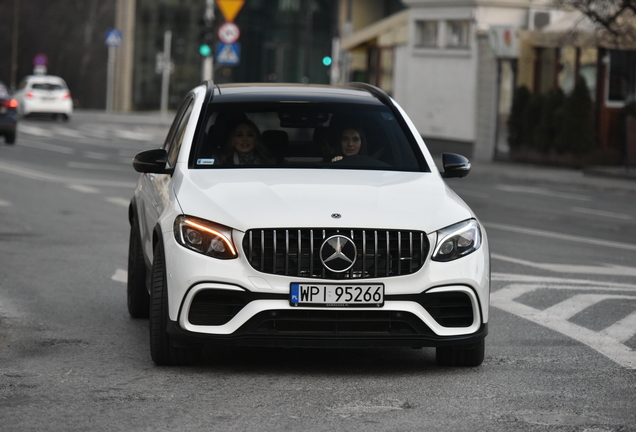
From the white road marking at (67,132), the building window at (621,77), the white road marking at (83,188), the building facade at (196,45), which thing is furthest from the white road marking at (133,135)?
the building facade at (196,45)

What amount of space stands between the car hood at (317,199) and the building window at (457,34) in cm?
3103

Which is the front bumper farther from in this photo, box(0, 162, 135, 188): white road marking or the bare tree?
the bare tree

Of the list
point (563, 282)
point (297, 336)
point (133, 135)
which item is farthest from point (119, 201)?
point (133, 135)

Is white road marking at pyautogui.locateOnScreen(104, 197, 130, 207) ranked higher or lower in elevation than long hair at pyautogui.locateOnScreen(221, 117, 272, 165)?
lower

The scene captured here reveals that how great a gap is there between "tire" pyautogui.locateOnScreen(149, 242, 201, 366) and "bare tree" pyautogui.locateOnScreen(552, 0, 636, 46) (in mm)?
21511

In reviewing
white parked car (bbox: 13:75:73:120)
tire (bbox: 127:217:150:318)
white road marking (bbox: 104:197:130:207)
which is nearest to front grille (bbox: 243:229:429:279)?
tire (bbox: 127:217:150:318)

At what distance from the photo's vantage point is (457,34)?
126 ft

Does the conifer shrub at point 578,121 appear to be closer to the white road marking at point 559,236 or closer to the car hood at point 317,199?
the white road marking at point 559,236

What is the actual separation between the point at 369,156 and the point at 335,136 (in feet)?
0.79

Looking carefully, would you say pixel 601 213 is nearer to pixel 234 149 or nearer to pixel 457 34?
pixel 234 149

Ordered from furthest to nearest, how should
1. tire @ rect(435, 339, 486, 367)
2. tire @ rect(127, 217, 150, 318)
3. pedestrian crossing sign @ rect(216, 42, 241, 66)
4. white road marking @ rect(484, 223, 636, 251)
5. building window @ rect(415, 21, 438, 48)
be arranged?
1. building window @ rect(415, 21, 438, 48)
2. pedestrian crossing sign @ rect(216, 42, 241, 66)
3. white road marking @ rect(484, 223, 636, 251)
4. tire @ rect(127, 217, 150, 318)
5. tire @ rect(435, 339, 486, 367)

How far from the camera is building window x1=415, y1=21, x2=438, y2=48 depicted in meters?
39.8

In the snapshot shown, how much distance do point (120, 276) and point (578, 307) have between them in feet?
12.5

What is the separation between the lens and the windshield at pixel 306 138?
782 centimetres
